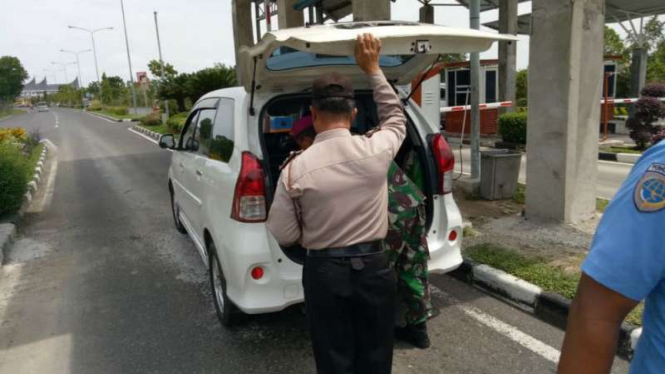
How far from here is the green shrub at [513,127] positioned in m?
12.9

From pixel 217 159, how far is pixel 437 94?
386 centimetres

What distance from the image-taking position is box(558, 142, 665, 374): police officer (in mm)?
986

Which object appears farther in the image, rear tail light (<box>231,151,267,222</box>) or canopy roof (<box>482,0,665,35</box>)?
canopy roof (<box>482,0,665,35</box>)

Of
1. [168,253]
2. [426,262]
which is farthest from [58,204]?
[426,262]

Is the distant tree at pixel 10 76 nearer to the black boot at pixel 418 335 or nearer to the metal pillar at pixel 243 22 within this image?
the metal pillar at pixel 243 22

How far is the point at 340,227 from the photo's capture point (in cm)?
224

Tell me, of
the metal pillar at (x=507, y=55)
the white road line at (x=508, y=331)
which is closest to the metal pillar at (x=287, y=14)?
the metal pillar at (x=507, y=55)

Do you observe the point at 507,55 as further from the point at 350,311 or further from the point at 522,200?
the point at 350,311

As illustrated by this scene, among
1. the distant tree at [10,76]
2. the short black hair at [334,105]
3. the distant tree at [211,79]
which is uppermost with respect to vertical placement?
the distant tree at [10,76]

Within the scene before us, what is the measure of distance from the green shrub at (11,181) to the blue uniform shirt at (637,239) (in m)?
7.85

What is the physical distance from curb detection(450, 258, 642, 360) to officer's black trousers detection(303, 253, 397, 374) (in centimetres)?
182

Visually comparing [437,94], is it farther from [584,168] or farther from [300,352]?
[300,352]

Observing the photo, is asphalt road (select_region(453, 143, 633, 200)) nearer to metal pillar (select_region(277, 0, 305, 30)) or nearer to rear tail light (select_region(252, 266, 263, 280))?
metal pillar (select_region(277, 0, 305, 30))

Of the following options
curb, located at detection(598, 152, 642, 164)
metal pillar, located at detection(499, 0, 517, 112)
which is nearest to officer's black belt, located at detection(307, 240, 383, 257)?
curb, located at detection(598, 152, 642, 164)
